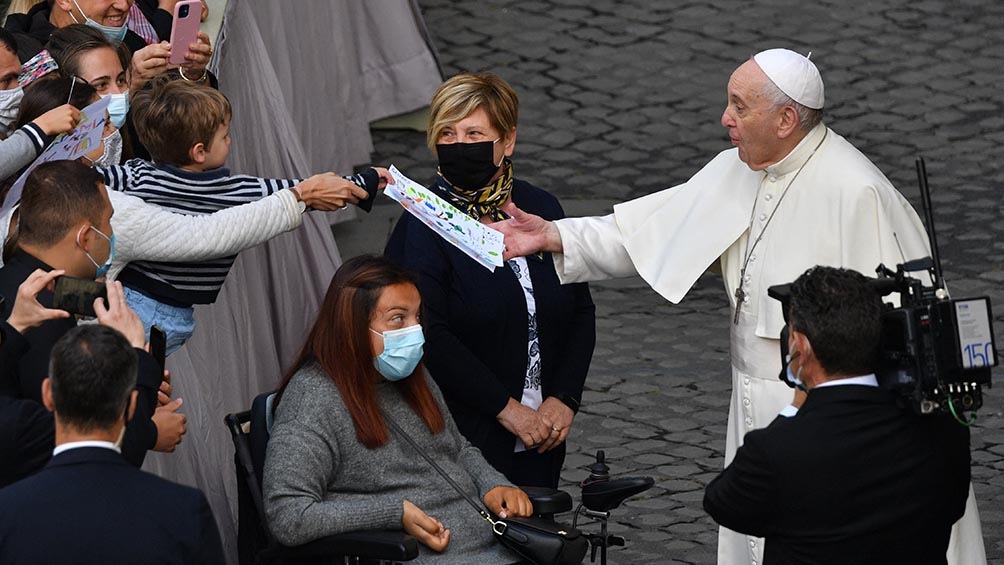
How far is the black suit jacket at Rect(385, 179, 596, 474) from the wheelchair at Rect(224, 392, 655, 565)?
34cm

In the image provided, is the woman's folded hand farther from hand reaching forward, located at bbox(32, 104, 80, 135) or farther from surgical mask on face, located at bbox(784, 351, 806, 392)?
hand reaching forward, located at bbox(32, 104, 80, 135)

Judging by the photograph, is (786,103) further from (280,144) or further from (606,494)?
(280,144)

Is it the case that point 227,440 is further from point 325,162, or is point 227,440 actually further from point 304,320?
point 325,162

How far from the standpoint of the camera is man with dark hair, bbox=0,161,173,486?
153 inches

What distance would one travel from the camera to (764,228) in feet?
16.4

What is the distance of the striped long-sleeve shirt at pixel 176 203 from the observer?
15.6 ft

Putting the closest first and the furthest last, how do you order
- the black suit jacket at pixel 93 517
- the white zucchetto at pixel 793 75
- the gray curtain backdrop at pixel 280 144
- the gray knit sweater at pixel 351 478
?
the black suit jacket at pixel 93 517 → the gray knit sweater at pixel 351 478 → the white zucchetto at pixel 793 75 → the gray curtain backdrop at pixel 280 144

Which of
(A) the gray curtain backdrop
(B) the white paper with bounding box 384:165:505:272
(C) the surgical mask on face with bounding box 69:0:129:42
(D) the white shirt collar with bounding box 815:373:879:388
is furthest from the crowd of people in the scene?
(A) the gray curtain backdrop

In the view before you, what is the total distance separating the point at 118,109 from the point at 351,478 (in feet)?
5.03

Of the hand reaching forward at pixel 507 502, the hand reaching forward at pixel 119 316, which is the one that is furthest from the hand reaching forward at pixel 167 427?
the hand reaching forward at pixel 507 502

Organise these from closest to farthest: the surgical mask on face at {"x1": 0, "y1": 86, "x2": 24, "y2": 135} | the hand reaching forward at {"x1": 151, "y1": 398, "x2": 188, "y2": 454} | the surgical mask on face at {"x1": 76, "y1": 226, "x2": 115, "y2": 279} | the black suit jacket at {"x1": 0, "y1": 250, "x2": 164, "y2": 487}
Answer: the black suit jacket at {"x1": 0, "y1": 250, "x2": 164, "y2": 487}
the surgical mask on face at {"x1": 76, "y1": 226, "x2": 115, "y2": 279}
the hand reaching forward at {"x1": 151, "y1": 398, "x2": 188, "y2": 454}
the surgical mask on face at {"x1": 0, "y1": 86, "x2": 24, "y2": 135}

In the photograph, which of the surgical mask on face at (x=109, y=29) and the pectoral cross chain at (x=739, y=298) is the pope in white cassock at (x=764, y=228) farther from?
the surgical mask on face at (x=109, y=29)

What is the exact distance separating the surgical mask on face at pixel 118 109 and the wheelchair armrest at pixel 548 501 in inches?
70.1

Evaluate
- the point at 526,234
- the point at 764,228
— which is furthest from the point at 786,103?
the point at 526,234
